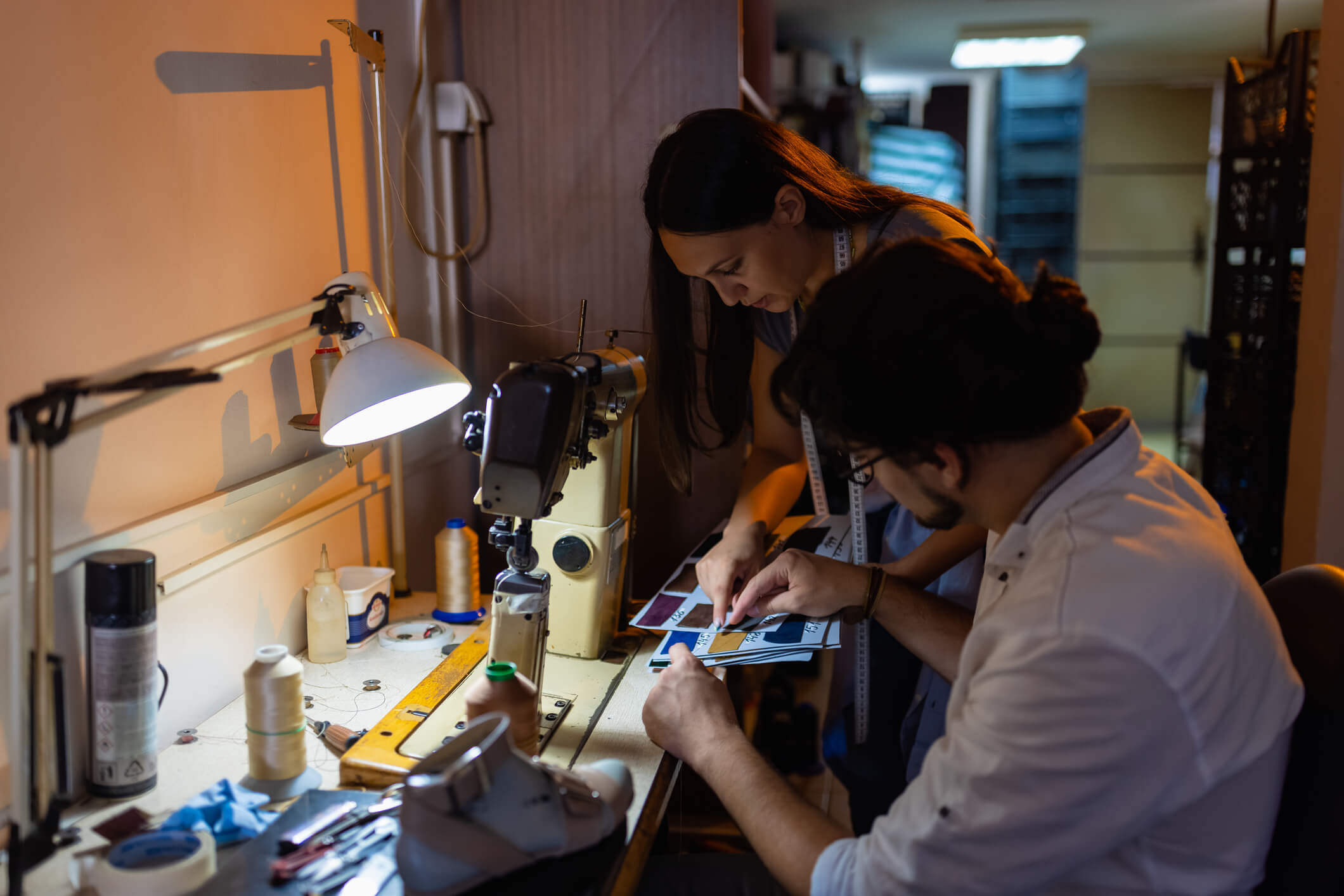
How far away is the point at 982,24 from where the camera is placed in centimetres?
505

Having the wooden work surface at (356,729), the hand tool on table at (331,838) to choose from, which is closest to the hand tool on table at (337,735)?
the wooden work surface at (356,729)

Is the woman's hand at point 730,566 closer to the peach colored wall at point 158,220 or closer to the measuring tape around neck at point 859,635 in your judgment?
the measuring tape around neck at point 859,635

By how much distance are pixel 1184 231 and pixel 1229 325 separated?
415 centimetres

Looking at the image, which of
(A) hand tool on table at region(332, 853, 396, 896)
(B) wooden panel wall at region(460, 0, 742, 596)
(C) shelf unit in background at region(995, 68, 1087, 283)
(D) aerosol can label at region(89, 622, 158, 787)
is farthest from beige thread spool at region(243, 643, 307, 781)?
(C) shelf unit in background at region(995, 68, 1087, 283)

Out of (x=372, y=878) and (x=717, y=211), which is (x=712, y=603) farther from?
(x=372, y=878)

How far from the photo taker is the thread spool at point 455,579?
1.58 meters

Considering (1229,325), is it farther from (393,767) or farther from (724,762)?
(393,767)

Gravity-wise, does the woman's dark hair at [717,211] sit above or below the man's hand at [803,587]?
above

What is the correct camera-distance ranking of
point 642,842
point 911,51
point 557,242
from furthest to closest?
point 911,51 < point 557,242 < point 642,842

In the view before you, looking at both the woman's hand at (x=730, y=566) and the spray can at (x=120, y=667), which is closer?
the spray can at (x=120, y=667)

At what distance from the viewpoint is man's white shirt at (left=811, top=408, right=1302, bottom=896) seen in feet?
2.39

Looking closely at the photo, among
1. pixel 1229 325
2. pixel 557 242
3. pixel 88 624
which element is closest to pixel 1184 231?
pixel 1229 325

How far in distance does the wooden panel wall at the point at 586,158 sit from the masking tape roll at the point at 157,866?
3.36ft

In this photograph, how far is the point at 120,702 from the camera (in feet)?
3.35
